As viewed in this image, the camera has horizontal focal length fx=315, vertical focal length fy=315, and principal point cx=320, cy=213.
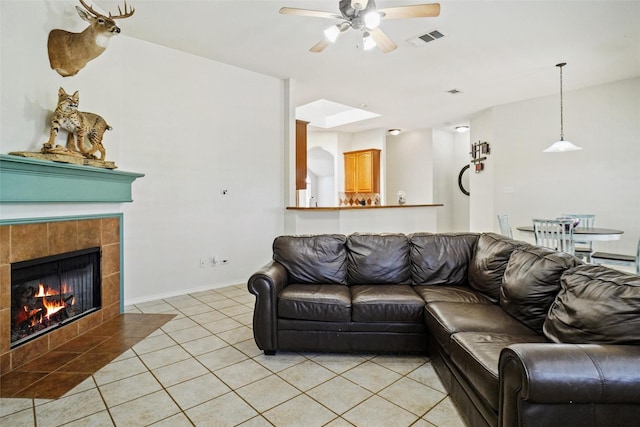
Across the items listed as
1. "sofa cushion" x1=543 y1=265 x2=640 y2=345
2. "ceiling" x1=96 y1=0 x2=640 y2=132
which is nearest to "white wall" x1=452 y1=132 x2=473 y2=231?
"ceiling" x1=96 y1=0 x2=640 y2=132

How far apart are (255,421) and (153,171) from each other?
117 inches

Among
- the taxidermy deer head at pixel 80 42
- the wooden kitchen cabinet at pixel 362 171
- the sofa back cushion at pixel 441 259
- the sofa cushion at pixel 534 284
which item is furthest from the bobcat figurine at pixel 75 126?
the wooden kitchen cabinet at pixel 362 171

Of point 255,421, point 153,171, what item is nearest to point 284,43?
point 153,171

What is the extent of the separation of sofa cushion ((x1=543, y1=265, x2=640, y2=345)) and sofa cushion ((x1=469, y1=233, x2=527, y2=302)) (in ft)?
2.04

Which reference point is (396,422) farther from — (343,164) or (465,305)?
(343,164)

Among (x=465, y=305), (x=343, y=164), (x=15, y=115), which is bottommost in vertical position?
(x=465, y=305)

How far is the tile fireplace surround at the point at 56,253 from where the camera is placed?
2102mm

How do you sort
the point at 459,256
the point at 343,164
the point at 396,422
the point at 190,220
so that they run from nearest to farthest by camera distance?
the point at 396,422
the point at 459,256
the point at 190,220
the point at 343,164

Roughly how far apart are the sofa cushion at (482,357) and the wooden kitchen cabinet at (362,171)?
19.9 ft

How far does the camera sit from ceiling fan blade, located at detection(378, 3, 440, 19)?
91.5 inches

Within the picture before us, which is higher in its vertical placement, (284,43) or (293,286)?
(284,43)

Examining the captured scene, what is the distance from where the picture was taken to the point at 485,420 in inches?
53.9

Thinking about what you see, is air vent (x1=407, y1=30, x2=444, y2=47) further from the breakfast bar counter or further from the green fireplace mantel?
the green fireplace mantel

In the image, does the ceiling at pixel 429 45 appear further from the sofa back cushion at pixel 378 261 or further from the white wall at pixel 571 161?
the sofa back cushion at pixel 378 261
